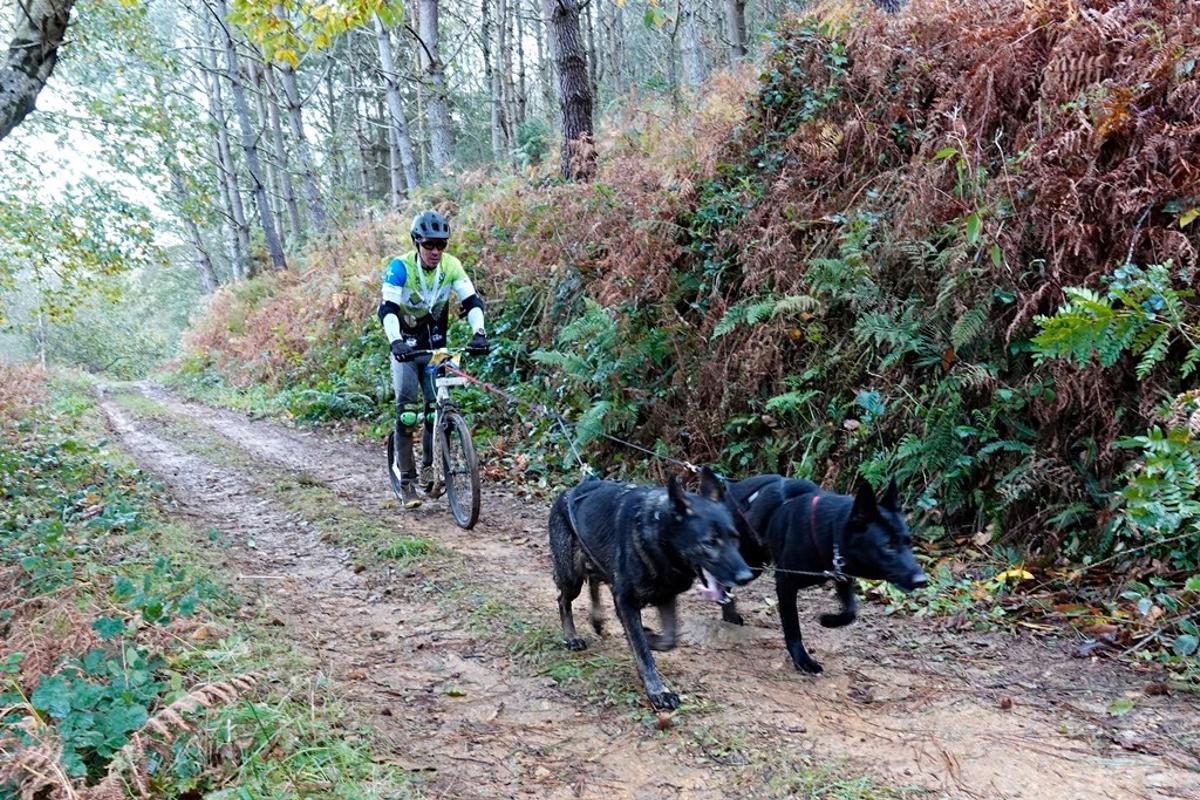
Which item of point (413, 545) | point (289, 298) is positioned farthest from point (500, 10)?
point (413, 545)

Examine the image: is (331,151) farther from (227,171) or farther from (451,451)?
(451,451)

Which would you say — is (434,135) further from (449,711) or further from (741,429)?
(449,711)

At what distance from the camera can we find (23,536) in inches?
223

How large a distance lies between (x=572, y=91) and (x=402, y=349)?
26.1 feet

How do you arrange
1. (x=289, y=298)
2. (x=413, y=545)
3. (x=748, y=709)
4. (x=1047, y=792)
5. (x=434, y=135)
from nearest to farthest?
(x=1047, y=792) < (x=748, y=709) < (x=413, y=545) < (x=434, y=135) < (x=289, y=298)

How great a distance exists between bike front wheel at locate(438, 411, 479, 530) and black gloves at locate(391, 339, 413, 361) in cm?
75

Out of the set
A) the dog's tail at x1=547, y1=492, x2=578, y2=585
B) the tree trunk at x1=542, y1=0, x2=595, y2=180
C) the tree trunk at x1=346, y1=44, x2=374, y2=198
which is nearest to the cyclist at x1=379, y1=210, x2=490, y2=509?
the dog's tail at x1=547, y1=492, x2=578, y2=585

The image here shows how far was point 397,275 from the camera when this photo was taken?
714 centimetres

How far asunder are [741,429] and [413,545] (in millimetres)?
3346

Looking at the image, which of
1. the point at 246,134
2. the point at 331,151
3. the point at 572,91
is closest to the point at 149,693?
the point at 572,91

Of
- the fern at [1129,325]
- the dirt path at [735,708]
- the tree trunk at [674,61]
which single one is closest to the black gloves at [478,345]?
→ the dirt path at [735,708]

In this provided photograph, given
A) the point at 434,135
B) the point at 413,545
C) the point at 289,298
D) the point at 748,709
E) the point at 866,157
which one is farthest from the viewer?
the point at 289,298

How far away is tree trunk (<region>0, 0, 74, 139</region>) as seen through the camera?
575 centimetres

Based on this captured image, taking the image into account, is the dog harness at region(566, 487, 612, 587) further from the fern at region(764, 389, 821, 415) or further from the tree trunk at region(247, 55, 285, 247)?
the tree trunk at region(247, 55, 285, 247)
